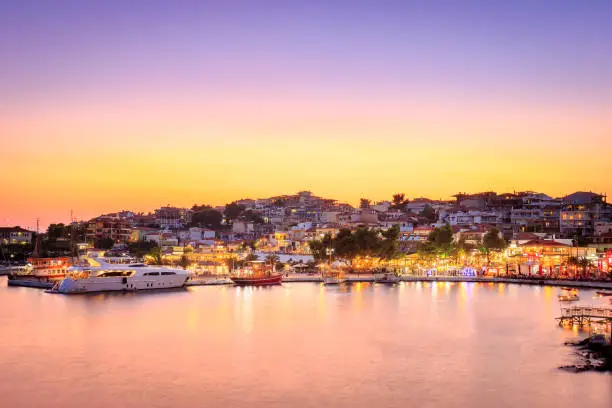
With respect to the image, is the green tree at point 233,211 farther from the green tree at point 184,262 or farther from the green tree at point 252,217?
the green tree at point 184,262

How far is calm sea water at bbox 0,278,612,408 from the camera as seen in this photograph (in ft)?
44.7

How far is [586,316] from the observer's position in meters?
20.0

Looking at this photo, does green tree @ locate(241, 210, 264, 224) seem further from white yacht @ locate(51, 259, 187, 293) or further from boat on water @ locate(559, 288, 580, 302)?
boat on water @ locate(559, 288, 580, 302)

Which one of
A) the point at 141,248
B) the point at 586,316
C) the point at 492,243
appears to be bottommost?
the point at 586,316

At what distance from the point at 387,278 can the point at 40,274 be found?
1958 cm

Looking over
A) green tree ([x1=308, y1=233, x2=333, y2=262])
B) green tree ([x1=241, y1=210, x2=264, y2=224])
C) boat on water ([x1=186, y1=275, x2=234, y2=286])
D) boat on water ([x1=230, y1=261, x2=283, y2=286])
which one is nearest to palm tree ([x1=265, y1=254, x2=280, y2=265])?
green tree ([x1=308, y1=233, x2=333, y2=262])

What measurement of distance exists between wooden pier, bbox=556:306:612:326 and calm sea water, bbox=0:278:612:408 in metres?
0.50

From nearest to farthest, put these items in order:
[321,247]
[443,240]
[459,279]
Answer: [459,279] < [443,240] < [321,247]

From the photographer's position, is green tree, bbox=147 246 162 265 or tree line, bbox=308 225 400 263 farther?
green tree, bbox=147 246 162 265

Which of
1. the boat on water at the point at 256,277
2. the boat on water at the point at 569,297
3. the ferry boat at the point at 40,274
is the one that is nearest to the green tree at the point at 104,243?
the ferry boat at the point at 40,274

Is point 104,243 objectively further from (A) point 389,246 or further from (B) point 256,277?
(A) point 389,246

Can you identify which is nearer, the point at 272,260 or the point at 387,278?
the point at 387,278

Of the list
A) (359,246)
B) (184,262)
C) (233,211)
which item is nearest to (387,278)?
(359,246)

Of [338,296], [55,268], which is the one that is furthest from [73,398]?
[55,268]
